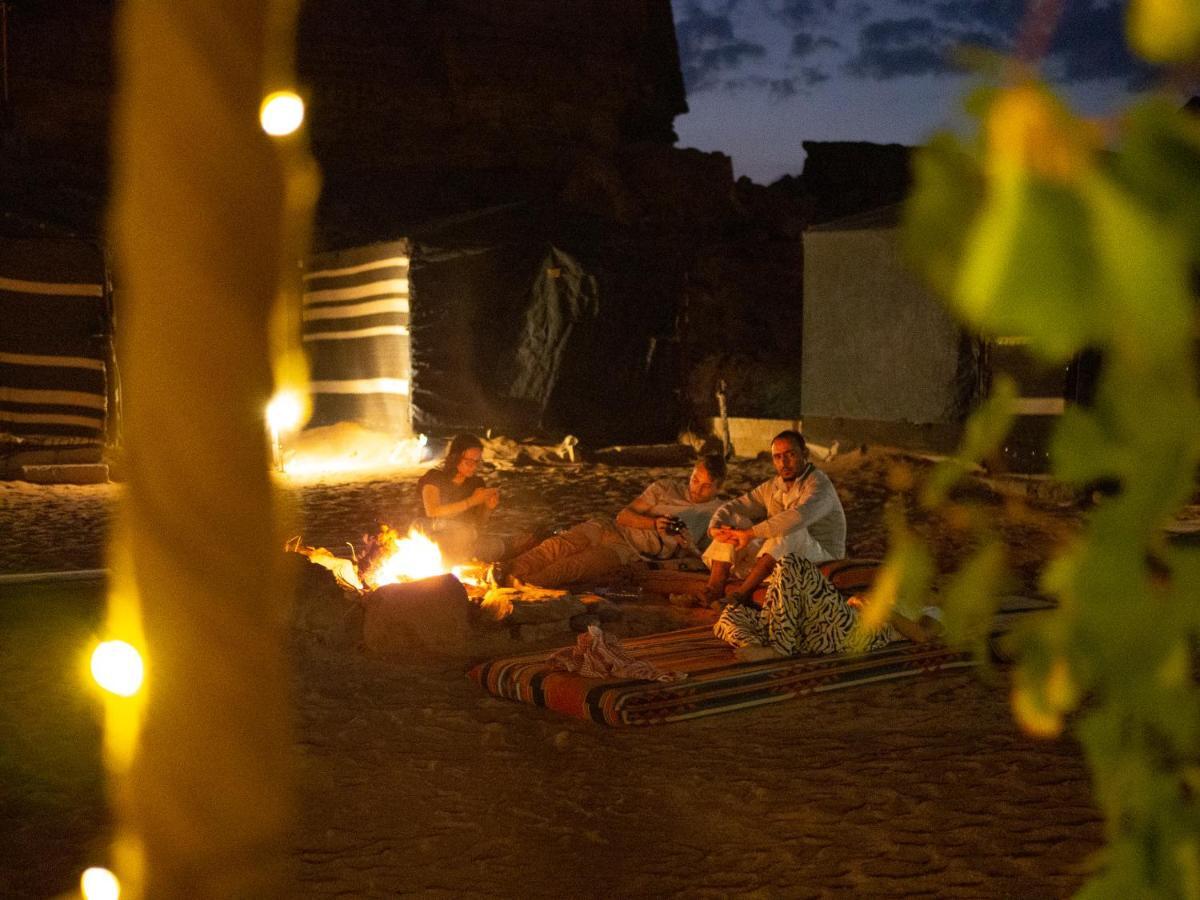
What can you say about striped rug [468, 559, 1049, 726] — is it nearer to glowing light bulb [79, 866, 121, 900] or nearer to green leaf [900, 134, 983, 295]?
glowing light bulb [79, 866, 121, 900]

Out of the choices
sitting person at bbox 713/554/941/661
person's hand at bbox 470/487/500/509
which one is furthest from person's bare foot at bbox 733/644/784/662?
person's hand at bbox 470/487/500/509

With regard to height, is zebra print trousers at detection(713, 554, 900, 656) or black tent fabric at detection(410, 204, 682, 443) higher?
black tent fabric at detection(410, 204, 682, 443)

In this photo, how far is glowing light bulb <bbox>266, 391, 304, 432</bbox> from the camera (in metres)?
13.1

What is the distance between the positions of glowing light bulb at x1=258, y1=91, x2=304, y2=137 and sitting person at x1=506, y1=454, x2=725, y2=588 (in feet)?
17.1

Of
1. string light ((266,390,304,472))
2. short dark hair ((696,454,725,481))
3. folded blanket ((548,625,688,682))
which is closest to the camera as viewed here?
folded blanket ((548,625,688,682))

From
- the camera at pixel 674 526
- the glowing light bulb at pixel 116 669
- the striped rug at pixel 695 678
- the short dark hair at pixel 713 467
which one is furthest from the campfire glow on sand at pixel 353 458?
the glowing light bulb at pixel 116 669

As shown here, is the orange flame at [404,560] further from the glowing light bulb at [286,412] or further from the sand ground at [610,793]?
the glowing light bulb at [286,412]

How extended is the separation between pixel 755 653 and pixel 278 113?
14.3 feet

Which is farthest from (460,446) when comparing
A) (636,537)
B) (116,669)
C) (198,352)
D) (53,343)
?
(53,343)

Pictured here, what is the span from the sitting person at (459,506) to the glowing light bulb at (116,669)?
4597 mm

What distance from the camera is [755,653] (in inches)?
233

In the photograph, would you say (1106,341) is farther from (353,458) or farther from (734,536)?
(353,458)

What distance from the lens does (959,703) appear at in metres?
5.43

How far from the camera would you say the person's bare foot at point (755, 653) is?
5895mm
